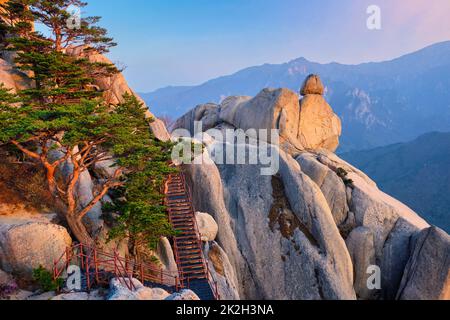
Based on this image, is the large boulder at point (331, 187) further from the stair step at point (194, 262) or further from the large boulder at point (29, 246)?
the large boulder at point (29, 246)

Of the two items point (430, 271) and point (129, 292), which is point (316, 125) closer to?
point (430, 271)

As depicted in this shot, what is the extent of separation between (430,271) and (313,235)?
8.54m

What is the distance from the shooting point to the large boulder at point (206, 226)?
26.4 meters

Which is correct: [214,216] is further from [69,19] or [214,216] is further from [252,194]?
[69,19]

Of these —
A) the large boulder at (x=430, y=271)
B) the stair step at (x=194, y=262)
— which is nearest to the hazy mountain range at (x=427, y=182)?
the large boulder at (x=430, y=271)

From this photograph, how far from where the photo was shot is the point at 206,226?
26781 mm

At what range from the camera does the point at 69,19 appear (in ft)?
101

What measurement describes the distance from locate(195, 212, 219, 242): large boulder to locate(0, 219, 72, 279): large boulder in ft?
30.8

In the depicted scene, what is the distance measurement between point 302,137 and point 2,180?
29205mm

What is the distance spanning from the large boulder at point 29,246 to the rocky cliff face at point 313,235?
418 inches

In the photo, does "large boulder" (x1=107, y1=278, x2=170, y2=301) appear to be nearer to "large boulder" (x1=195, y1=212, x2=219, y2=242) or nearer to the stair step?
the stair step

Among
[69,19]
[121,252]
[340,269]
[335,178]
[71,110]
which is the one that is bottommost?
[340,269]
